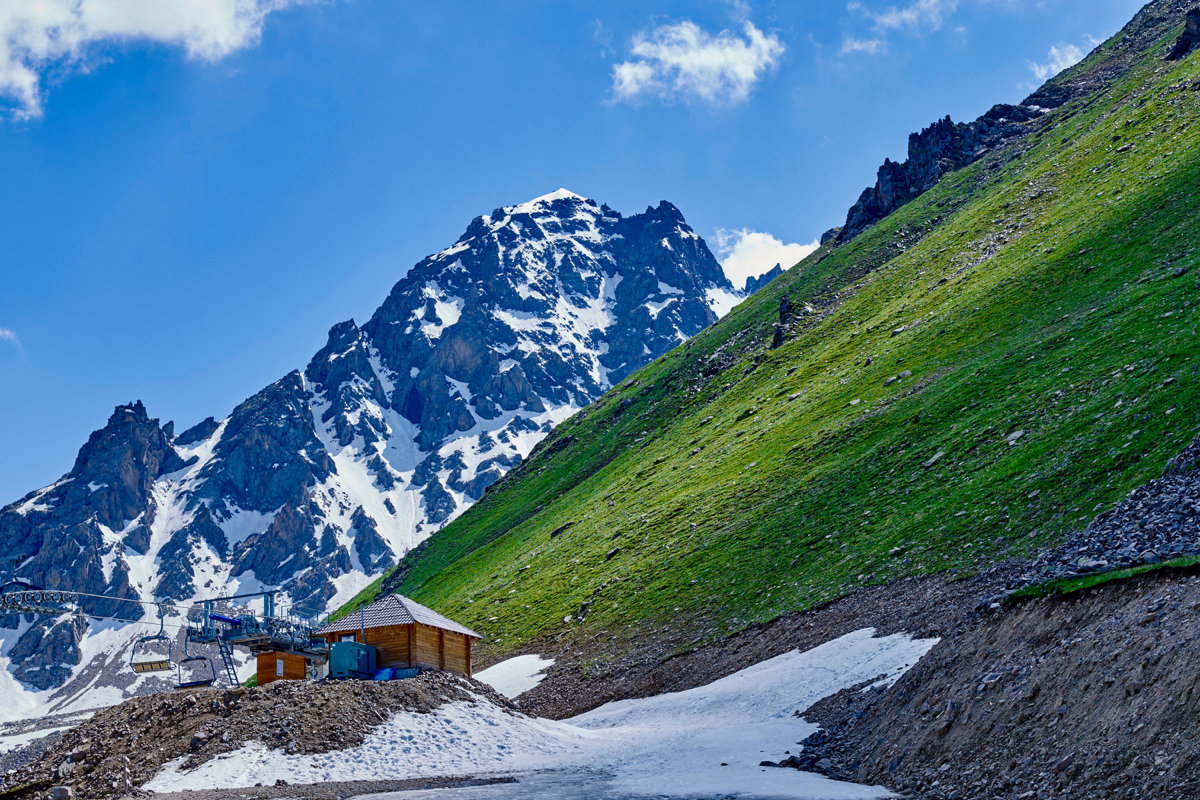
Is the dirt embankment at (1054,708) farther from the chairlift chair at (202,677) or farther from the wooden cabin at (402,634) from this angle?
the chairlift chair at (202,677)

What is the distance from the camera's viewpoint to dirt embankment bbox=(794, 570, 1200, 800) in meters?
16.9

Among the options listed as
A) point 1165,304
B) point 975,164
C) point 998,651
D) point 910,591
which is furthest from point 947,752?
point 975,164

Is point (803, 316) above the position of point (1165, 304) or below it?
above

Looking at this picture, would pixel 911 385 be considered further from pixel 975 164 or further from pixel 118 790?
pixel 975 164

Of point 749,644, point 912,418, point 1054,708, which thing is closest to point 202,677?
point 749,644

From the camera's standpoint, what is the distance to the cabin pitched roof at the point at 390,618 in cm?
4634

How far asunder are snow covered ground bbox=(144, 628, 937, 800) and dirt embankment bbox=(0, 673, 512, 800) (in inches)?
26.6

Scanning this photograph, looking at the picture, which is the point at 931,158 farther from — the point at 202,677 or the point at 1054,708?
the point at 1054,708

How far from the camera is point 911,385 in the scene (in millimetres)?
71375

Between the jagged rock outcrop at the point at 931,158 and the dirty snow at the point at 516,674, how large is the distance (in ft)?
394

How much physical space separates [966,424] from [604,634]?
28243 millimetres

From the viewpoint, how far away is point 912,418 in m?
63.9

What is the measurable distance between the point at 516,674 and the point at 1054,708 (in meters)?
47.0

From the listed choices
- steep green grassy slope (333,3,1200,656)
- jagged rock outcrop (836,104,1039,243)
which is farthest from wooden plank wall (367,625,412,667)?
jagged rock outcrop (836,104,1039,243)
